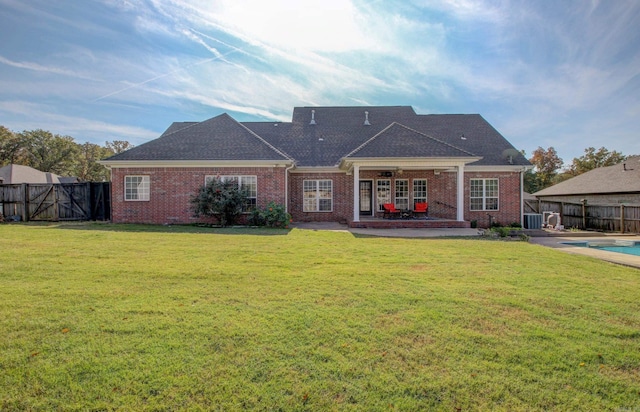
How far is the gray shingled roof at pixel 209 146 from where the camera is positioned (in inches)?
583

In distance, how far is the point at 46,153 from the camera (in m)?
45.9

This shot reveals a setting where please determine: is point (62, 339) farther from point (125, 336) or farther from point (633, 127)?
point (633, 127)

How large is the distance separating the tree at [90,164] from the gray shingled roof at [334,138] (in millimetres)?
41660

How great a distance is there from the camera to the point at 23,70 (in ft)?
43.1

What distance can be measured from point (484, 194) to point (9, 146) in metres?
59.4

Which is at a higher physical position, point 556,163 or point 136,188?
point 556,163

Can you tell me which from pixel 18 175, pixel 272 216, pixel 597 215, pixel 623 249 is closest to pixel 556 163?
pixel 597 215

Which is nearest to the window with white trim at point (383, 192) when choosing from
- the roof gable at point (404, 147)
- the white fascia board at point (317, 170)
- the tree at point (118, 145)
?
the white fascia board at point (317, 170)

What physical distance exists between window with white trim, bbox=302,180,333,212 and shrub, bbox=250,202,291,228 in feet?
10.4

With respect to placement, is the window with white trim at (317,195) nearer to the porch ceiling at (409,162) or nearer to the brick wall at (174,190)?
the brick wall at (174,190)

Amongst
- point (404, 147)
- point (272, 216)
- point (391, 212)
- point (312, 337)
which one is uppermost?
point (404, 147)

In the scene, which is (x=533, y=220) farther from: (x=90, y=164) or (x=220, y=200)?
(x=90, y=164)

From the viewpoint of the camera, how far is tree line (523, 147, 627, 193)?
38.6 m

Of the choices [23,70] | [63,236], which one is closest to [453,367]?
[63,236]
